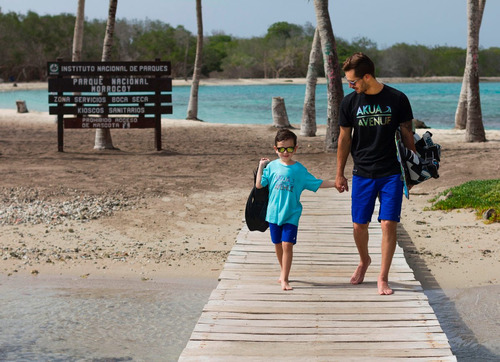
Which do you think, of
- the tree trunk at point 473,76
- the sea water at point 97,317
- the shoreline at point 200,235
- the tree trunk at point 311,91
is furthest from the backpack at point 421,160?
the tree trunk at point 311,91

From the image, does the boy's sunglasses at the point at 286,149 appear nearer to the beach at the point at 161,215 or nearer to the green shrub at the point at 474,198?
the beach at the point at 161,215

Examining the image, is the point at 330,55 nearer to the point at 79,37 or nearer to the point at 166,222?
the point at 166,222

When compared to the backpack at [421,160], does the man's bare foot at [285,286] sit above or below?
below

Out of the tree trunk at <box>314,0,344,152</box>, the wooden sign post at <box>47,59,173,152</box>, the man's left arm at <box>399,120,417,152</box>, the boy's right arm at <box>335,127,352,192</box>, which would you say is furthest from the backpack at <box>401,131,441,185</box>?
the wooden sign post at <box>47,59,173,152</box>

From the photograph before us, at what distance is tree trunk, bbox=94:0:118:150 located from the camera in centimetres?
1800

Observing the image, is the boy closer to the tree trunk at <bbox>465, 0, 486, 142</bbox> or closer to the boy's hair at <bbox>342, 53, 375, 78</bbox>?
the boy's hair at <bbox>342, 53, 375, 78</bbox>

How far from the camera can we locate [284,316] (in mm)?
5883

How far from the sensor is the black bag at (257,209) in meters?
6.56

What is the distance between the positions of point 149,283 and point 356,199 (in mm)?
3028

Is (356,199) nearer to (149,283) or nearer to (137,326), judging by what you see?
(137,326)

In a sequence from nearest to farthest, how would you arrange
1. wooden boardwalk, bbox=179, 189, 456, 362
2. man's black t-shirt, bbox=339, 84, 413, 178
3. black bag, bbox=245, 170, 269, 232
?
wooden boardwalk, bbox=179, 189, 456, 362 < man's black t-shirt, bbox=339, 84, 413, 178 < black bag, bbox=245, 170, 269, 232

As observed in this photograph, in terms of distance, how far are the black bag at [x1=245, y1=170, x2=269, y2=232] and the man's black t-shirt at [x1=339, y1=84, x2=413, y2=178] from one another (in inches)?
35.8

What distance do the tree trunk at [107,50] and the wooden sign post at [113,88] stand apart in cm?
72

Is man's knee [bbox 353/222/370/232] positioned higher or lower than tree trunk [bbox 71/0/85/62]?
lower
